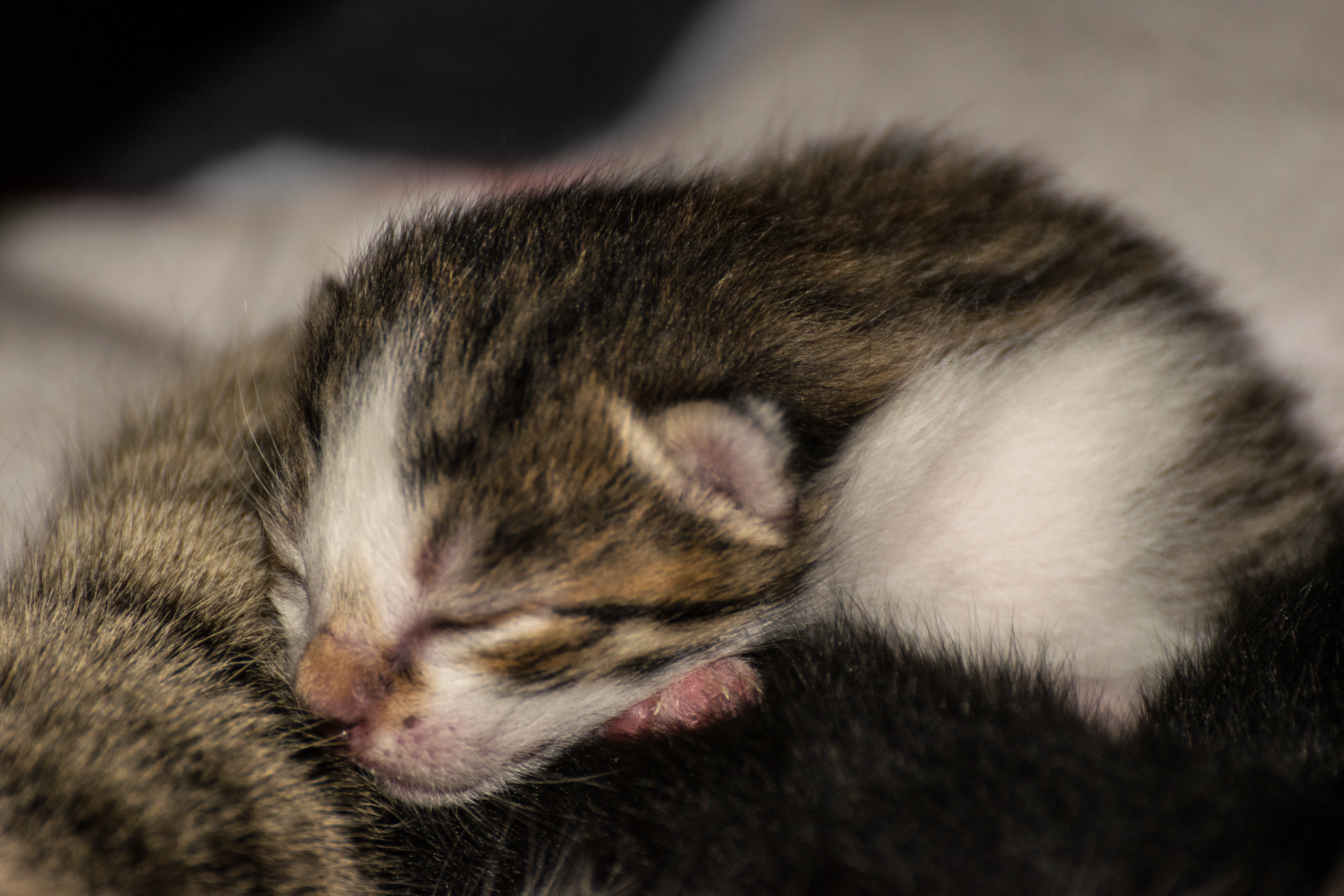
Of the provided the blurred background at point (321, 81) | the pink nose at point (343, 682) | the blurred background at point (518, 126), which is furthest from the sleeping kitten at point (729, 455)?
the blurred background at point (321, 81)

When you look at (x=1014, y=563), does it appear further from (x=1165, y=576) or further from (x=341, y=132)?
(x=341, y=132)

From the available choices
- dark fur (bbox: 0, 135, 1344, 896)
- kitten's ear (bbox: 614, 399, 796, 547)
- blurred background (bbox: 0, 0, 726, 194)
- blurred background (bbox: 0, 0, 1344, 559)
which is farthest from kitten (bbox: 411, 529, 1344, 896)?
blurred background (bbox: 0, 0, 726, 194)

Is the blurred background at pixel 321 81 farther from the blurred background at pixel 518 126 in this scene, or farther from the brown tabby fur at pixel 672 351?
the brown tabby fur at pixel 672 351

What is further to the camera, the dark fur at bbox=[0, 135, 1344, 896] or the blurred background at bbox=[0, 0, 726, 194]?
the blurred background at bbox=[0, 0, 726, 194]

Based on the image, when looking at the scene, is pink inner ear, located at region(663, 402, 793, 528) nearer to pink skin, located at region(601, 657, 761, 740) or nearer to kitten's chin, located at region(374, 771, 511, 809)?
pink skin, located at region(601, 657, 761, 740)

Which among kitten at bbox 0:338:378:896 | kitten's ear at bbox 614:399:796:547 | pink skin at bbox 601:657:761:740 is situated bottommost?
kitten at bbox 0:338:378:896

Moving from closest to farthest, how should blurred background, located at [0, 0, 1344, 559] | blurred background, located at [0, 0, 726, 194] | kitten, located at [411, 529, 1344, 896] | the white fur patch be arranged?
kitten, located at [411, 529, 1344, 896], the white fur patch, blurred background, located at [0, 0, 1344, 559], blurred background, located at [0, 0, 726, 194]

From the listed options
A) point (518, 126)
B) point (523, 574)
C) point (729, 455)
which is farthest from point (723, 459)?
point (518, 126)
